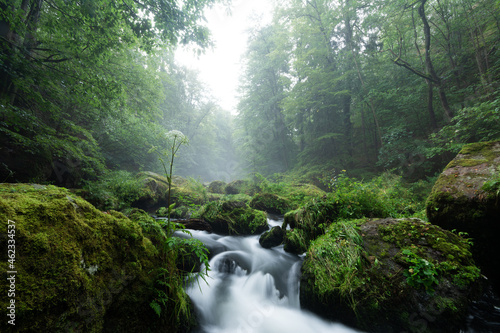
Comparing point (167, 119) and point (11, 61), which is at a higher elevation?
point (167, 119)

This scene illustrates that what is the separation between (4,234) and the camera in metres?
1.23

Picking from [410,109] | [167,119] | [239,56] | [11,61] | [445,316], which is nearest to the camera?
[445,316]

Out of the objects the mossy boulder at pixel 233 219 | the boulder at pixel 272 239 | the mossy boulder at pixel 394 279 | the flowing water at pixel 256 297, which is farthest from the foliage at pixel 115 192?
the mossy boulder at pixel 394 279

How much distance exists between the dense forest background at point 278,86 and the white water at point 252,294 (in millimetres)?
2881

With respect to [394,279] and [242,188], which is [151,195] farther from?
[394,279]

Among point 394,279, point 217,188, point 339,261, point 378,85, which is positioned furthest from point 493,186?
point 217,188

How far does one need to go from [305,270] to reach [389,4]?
39.7 feet

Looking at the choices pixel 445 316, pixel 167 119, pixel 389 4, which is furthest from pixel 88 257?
pixel 167 119

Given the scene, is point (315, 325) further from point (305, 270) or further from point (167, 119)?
point (167, 119)

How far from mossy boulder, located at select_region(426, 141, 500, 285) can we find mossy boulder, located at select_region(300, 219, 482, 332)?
0.35 metres

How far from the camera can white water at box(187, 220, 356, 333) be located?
2689mm

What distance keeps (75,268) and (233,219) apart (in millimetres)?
4603

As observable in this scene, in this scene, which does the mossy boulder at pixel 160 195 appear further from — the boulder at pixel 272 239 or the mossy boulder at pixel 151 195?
the boulder at pixel 272 239

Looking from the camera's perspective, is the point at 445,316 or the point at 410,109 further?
the point at 410,109
